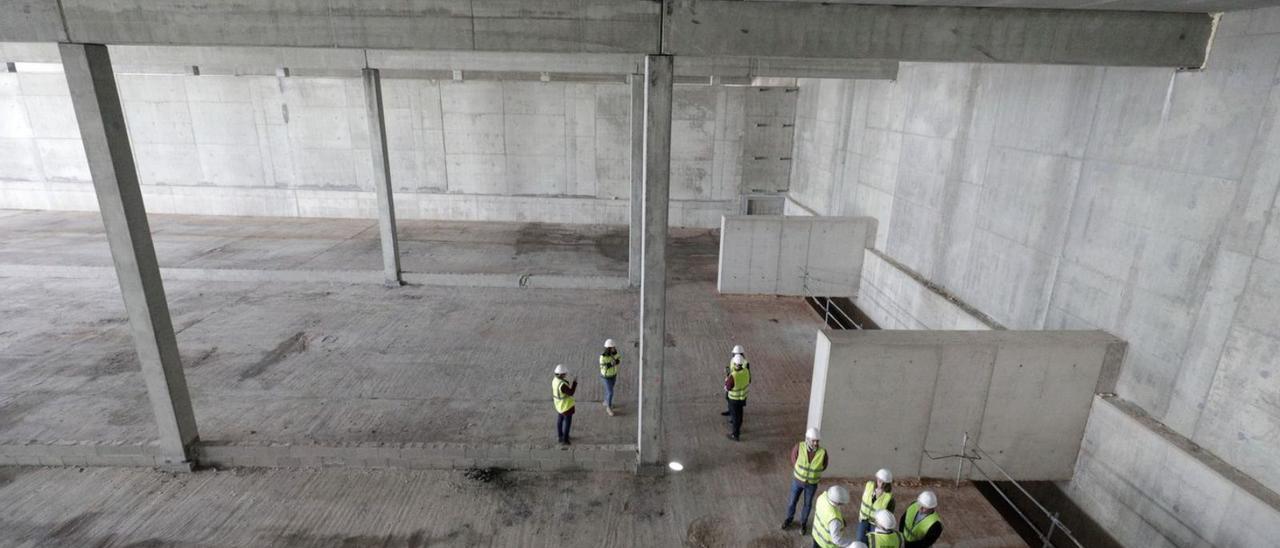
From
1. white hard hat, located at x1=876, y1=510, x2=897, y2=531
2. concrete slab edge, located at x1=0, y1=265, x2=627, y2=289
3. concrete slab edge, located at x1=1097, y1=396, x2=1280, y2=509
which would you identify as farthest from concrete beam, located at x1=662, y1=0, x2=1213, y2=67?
concrete slab edge, located at x1=0, y1=265, x2=627, y2=289

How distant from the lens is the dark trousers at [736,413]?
34.6 feet

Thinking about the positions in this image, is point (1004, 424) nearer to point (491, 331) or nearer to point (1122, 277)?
point (1122, 277)

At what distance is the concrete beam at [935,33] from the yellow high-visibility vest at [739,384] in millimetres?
5138

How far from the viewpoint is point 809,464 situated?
26.2 ft

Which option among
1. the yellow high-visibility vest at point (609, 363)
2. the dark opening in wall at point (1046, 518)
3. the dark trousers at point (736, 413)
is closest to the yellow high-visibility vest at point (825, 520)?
the dark trousers at point (736, 413)

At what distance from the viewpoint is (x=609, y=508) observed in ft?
29.3

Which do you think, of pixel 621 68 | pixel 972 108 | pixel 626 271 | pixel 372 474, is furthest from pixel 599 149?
pixel 372 474

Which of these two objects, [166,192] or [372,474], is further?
[166,192]

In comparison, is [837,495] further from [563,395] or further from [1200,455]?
[1200,455]

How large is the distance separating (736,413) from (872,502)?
3.60 meters

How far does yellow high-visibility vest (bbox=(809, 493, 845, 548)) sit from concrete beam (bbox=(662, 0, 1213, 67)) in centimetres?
538

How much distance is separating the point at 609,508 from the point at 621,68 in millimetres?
12143

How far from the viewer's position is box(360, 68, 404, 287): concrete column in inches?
664

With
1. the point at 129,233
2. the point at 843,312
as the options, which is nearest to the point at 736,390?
the point at 843,312
